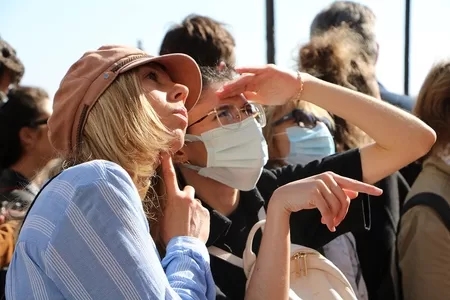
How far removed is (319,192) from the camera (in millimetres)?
1916

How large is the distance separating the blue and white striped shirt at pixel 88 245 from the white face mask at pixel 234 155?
2.96 feet

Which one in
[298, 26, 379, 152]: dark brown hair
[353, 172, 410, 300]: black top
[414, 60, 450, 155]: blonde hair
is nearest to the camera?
[414, 60, 450, 155]: blonde hair

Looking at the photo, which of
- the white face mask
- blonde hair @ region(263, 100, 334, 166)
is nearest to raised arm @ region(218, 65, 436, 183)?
the white face mask

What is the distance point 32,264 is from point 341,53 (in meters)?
2.56

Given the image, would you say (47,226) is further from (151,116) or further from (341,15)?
(341,15)

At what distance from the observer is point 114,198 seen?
1.53m

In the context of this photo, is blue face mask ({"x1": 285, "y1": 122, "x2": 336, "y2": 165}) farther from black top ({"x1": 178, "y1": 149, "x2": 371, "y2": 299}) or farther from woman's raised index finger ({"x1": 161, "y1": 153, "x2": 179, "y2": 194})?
woman's raised index finger ({"x1": 161, "y1": 153, "x2": 179, "y2": 194})

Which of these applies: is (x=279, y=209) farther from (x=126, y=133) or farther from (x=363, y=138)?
(x=363, y=138)

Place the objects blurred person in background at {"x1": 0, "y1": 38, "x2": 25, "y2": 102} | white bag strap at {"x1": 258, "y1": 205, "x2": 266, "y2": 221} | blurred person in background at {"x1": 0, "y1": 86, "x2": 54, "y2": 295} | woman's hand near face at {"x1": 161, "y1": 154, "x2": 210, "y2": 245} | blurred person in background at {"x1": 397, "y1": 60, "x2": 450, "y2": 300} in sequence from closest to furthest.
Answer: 1. woman's hand near face at {"x1": 161, "y1": 154, "x2": 210, "y2": 245}
2. white bag strap at {"x1": 258, "y1": 205, "x2": 266, "y2": 221}
3. blurred person in background at {"x1": 397, "y1": 60, "x2": 450, "y2": 300}
4. blurred person in background at {"x1": 0, "y1": 86, "x2": 54, "y2": 295}
5. blurred person in background at {"x1": 0, "y1": 38, "x2": 25, "y2": 102}

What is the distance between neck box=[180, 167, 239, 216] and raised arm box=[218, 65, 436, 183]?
0.33 m

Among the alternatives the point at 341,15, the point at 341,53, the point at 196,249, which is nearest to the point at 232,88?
the point at 196,249

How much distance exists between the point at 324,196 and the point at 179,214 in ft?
1.39

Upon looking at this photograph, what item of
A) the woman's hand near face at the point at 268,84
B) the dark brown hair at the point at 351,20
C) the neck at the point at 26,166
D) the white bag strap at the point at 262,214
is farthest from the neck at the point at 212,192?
the dark brown hair at the point at 351,20

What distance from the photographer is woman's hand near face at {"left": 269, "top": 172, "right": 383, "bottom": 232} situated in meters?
1.90
